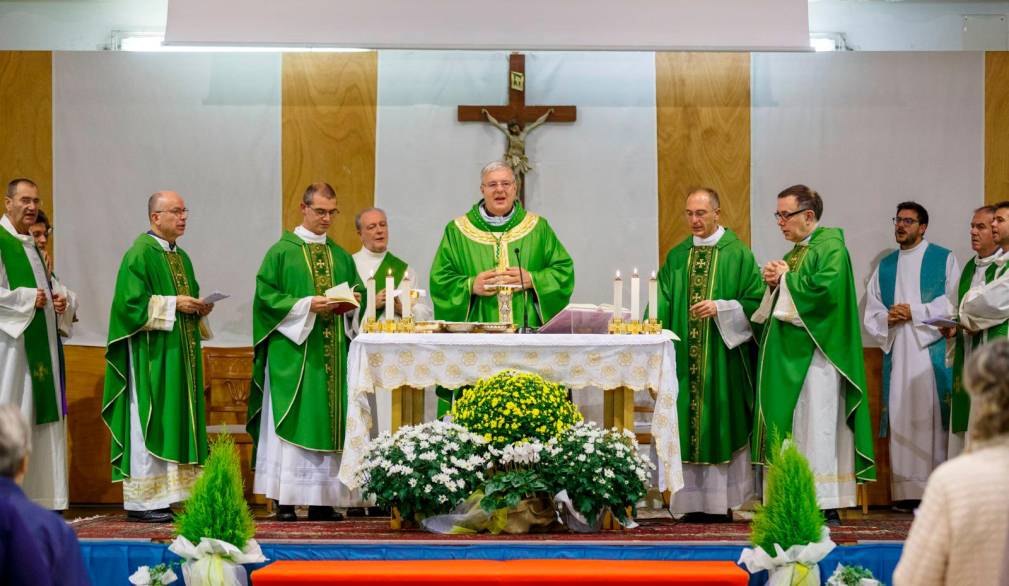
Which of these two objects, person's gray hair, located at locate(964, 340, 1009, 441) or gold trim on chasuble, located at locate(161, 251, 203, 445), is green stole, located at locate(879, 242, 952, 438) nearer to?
gold trim on chasuble, located at locate(161, 251, 203, 445)

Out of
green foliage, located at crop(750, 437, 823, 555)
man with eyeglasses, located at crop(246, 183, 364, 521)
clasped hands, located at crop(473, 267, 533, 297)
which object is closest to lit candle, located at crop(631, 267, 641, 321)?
clasped hands, located at crop(473, 267, 533, 297)

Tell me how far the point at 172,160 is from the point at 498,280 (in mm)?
3168

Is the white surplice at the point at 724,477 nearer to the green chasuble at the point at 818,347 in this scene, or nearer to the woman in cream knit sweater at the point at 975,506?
the green chasuble at the point at 818,347

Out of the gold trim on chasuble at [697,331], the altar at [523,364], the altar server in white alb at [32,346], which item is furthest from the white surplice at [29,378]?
the gold trim on chasuble at [697,331]

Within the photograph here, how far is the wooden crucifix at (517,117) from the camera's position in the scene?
30.2 ft

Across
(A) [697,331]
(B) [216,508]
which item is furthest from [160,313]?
(A) [697,331]

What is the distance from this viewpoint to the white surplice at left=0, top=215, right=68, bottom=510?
24.7 ft

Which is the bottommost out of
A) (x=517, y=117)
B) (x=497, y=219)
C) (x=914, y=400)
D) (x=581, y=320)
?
(x=914, y=400)

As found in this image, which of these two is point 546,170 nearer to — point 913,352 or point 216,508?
point 913,352

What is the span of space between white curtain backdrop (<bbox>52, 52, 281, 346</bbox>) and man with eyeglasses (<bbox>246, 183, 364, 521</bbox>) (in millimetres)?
1461

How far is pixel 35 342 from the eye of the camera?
25.3ft

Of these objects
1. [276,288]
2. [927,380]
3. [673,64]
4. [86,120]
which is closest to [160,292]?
[276,288]

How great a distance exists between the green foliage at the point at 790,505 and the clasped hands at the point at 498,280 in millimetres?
2240

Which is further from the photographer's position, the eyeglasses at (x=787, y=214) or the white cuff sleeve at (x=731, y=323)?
the white cuff sleeve at (x=731, y=323)
